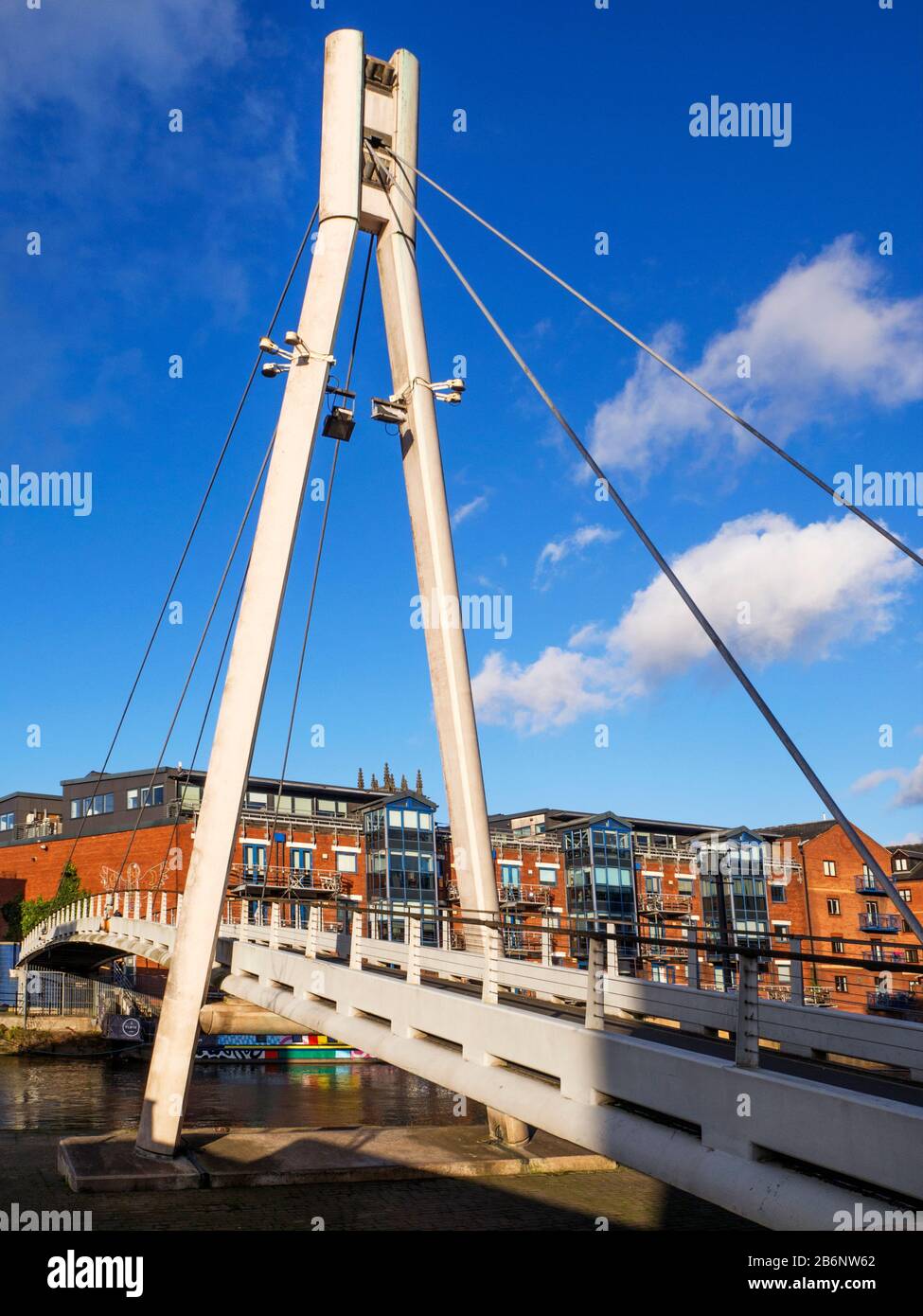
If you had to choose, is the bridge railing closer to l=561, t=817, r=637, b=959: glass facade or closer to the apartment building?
the apartment building

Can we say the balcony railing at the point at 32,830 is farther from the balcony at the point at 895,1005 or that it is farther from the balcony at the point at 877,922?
the balcony at the point at 877,922

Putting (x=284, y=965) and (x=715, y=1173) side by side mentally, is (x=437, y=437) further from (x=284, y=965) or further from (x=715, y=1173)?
(x=715, y=1173)

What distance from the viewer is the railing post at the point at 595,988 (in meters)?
9.23

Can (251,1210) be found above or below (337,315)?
below

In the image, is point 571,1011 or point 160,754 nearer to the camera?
point 571,1011

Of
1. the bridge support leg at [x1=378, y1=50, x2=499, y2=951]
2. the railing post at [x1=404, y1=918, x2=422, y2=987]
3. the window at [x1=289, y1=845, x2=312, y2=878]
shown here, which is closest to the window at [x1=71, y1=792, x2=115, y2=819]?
the window at [x1=289, y1=845, x2=312, y2=878]

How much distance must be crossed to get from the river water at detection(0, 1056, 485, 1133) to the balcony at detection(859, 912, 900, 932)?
3635cm

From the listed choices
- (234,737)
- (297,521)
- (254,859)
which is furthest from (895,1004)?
(254,859)

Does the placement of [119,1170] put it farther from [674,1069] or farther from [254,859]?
[254,859]

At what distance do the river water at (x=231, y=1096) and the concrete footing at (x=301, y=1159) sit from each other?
5236 mm

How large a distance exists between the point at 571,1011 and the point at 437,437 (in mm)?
9377


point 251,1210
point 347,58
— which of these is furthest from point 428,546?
point 251,1210

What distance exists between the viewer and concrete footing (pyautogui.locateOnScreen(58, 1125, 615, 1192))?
13.9 metres
